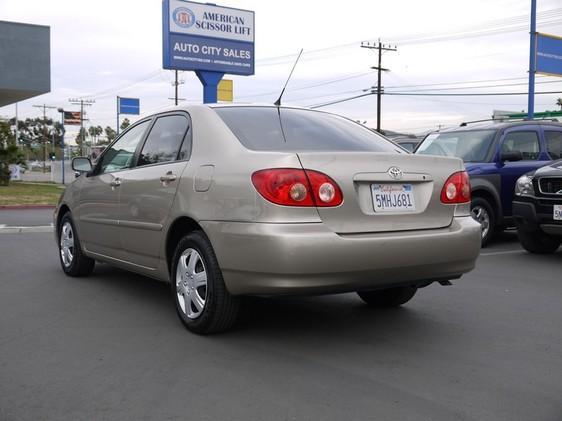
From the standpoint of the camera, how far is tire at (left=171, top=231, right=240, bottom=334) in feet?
13.2

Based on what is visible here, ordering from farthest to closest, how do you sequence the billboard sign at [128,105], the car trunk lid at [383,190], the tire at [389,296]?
the billboard sign at [128,105]
the tire at [389,296]
the car trunk lid at [383,190]

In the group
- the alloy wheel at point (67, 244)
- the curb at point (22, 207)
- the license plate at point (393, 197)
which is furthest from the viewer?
the curb at point (22, 207)

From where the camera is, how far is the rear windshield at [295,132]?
4.25 m

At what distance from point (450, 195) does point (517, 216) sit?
419cm

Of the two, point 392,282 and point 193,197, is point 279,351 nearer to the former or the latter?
point 392,282

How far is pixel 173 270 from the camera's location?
4488 millimetres

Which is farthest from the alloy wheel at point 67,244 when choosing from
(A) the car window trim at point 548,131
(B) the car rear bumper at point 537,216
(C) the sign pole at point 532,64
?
(C) the sign pole at point 532,64

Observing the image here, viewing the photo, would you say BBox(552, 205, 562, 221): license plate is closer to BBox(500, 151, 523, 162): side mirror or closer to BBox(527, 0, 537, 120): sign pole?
BBox(500, 151, 523, 162): side mirror

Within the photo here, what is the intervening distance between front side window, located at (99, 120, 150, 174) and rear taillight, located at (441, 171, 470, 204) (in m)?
2.58

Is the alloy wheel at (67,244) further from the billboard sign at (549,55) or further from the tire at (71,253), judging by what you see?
the billboard sign at (549,55)

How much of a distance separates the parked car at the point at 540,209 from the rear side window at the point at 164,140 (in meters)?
4.83

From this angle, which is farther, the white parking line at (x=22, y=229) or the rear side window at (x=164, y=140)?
the white parking line at (x=22, y=229)

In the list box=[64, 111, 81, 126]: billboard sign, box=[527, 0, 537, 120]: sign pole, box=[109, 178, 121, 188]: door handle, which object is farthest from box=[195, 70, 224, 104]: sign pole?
box=[64, 111, 81, 126]: billboard sign

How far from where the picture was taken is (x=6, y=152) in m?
26.0
